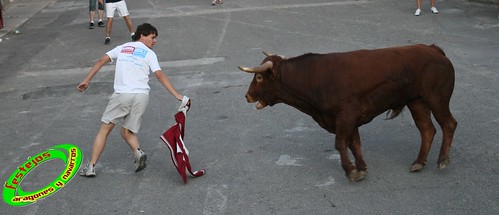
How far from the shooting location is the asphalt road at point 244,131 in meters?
6.23

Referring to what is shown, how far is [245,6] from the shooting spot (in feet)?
62.3

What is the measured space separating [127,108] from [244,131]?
192 centimetres

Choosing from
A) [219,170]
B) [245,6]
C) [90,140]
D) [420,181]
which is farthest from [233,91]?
[245,6]

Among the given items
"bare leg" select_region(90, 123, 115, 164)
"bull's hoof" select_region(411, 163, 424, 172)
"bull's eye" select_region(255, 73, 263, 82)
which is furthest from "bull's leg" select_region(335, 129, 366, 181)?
"bare leg" select_region(90, 123, 115, 164)

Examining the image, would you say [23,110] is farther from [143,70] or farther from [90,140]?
[143,70]

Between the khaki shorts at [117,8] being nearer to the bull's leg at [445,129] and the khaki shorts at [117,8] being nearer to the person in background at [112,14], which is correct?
the person in background at [112,14]

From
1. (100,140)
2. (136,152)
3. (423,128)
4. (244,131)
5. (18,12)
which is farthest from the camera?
(18,12)

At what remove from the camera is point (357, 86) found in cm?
625

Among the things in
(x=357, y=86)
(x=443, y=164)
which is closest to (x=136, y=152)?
(x=357, y=86)

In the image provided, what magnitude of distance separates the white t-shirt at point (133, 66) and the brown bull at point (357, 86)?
115 cm

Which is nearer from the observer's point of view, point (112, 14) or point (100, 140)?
point (100, 140)

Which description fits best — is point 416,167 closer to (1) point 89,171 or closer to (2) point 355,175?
(2) point 355,175

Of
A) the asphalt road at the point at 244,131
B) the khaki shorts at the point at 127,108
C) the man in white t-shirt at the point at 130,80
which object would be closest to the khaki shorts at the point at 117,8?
the asphalt road at the point at 244,131

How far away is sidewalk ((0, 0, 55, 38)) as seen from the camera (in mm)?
17994
